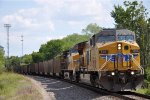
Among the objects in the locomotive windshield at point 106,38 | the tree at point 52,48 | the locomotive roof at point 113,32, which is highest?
the tree at point 52,48

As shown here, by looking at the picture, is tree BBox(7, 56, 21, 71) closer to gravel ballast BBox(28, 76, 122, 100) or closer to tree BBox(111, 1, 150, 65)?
tree BBox(111, 1, 150, 65)

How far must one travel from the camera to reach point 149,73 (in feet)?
153

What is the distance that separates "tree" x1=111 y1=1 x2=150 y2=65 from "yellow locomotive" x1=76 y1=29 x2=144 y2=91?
32.3 metres

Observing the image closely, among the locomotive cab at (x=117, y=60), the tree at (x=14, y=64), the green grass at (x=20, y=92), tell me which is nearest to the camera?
the locomotive cab at (x=117, y=60)

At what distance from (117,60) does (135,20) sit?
3558 cm

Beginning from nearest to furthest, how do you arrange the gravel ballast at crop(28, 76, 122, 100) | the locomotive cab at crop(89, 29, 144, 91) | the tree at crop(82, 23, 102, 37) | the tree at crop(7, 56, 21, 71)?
1. the gravel ballast at crop(28, 76, 122, 100)
2. the locomotive cab at crop(89, 29, 144, 91)
3. the tree at crop(7, 56, 21, 71)
4. the tree at crop(82, 23, 102, 37)

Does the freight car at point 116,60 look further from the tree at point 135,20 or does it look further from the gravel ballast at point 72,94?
the tree at point 135,20

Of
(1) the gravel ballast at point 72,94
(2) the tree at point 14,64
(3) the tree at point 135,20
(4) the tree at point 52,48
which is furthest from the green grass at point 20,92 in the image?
(4) the tree at point 52,48

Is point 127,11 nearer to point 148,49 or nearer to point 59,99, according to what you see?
point 148,49

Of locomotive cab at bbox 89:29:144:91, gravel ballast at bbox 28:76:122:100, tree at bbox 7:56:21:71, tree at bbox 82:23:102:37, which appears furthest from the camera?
tree at bbox 82:23:102:37

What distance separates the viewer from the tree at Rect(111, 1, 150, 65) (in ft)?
181

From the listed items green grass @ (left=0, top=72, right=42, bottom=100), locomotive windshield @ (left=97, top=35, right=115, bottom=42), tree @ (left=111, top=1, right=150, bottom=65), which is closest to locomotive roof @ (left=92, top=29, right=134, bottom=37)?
locomotive windshield @ (left=97, top=35, right=115, bottom=42)

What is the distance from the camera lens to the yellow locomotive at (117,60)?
21109 mm

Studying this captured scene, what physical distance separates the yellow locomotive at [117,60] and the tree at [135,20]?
3231cm
